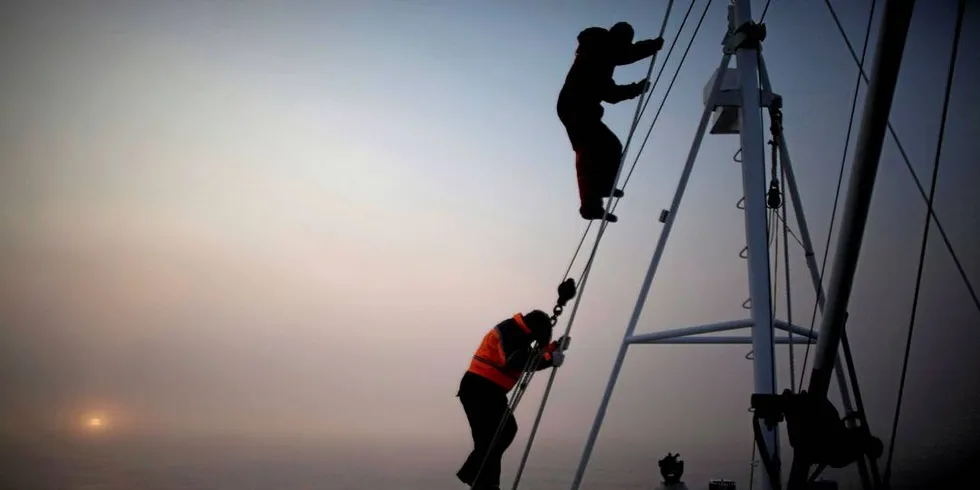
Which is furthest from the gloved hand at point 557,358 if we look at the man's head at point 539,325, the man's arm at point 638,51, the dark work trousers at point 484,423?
the man's arm at point 638,51

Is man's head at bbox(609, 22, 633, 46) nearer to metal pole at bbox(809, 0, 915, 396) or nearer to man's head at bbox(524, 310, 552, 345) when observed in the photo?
man's head at bbox(524, 310, 552, 345)

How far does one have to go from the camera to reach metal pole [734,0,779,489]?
5.83 metres

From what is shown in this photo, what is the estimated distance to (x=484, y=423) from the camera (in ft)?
21.8

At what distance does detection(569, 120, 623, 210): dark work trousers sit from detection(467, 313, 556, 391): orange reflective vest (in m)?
1.91

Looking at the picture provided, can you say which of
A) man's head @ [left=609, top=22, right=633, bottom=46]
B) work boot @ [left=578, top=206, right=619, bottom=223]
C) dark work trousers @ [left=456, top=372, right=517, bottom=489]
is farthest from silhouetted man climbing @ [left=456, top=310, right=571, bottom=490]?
man's head @ [left=609, top=22, right=633, bottom=46]

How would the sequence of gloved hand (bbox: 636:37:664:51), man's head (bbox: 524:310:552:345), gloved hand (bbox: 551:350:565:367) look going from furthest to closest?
gloved hand (bbox: 636:37:664:51)
man's head (bbox: 524:310:552:345)
gloved hand (bbox: 551:350:565:367)

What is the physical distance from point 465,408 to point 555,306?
5.05 feet

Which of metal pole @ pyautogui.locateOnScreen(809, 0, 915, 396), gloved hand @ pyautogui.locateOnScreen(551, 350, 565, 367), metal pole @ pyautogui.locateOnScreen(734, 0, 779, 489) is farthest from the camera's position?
gloved hand @ pyautogui.locateOnScreen(551, 350, 565, 367)

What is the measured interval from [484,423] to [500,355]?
0.77 m

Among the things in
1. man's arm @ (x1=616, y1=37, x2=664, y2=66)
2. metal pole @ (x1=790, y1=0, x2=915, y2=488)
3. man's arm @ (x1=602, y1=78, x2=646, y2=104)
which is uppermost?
man's arm @ (x1=616, y1=37, x2=664, y2=66)

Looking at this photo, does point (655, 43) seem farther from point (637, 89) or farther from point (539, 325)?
point (539, 325)

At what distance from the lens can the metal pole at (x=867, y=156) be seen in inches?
99.7

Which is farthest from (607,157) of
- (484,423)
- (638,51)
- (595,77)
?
(484,423)

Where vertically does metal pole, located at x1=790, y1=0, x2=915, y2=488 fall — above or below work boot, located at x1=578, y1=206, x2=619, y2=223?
below
